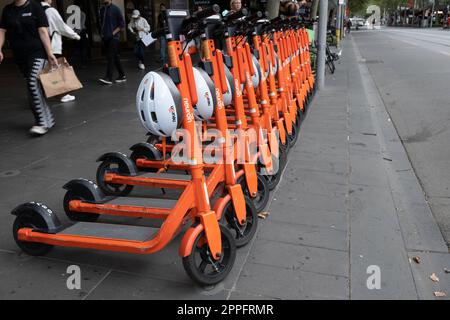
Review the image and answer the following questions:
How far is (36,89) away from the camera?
596 cm

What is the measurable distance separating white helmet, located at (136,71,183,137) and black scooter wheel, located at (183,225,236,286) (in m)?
0.70

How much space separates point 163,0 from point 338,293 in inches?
826

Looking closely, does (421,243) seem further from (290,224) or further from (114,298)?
(114,298)

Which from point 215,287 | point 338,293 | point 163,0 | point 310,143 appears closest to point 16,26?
point 310,143

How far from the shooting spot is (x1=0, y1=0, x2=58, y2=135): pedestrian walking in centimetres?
568

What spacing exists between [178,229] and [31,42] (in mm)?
4166

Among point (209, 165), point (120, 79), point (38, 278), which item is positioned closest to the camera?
point (38, 278)

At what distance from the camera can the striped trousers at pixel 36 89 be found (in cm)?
593

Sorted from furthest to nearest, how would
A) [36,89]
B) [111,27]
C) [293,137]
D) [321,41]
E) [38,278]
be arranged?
[321,41] → [111,27] → [36,89] → [293,137] → [38,278]

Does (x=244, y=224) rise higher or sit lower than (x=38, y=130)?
lower

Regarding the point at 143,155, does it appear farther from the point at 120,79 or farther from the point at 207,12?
the point at 120,79

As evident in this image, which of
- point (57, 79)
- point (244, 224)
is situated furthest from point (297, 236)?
point (57, 79)

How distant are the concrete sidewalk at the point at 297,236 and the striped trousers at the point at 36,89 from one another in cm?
27

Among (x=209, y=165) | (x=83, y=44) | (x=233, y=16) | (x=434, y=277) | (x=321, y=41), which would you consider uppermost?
(x=233, y=16)
